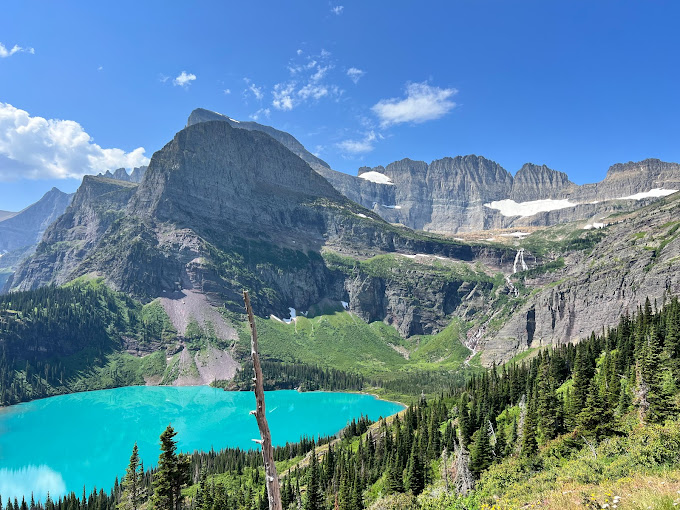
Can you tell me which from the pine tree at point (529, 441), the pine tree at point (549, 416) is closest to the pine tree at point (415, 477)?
the pine tree at point (529, 441)

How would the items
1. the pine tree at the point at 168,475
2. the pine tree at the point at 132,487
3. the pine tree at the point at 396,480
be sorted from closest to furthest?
1. the pine tree at the point at 168,475
2. the pine tree at the point at 132,487
3. the pine tree at the point at 396,480

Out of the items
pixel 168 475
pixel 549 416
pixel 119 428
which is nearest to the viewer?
pixel 168 475

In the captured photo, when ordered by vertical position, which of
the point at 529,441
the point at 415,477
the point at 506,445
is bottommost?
the point at 415,477

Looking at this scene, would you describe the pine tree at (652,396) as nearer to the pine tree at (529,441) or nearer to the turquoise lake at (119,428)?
the pine tree at (529,441)

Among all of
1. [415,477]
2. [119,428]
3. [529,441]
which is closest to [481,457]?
[529,441]

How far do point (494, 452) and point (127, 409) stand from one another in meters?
170

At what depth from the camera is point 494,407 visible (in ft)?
262

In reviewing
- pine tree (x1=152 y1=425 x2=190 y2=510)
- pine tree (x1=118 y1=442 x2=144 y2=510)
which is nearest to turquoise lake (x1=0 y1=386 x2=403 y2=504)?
pine tree (x1=118 y1=442 x2=144 y2=510)

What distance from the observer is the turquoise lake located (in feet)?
362

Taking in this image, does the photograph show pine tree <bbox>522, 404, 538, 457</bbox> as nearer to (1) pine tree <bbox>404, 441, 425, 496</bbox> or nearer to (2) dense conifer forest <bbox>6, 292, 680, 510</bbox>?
(2) dense conifer forest <bbox>6, 292, 680, 510</bbox>

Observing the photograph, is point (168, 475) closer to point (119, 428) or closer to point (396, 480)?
point (396, 480)

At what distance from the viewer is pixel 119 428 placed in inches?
5837

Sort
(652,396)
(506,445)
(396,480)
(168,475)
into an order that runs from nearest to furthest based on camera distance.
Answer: (168,475)
(652,396)
(396,480)
(506,445)

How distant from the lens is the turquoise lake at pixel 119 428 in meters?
110
